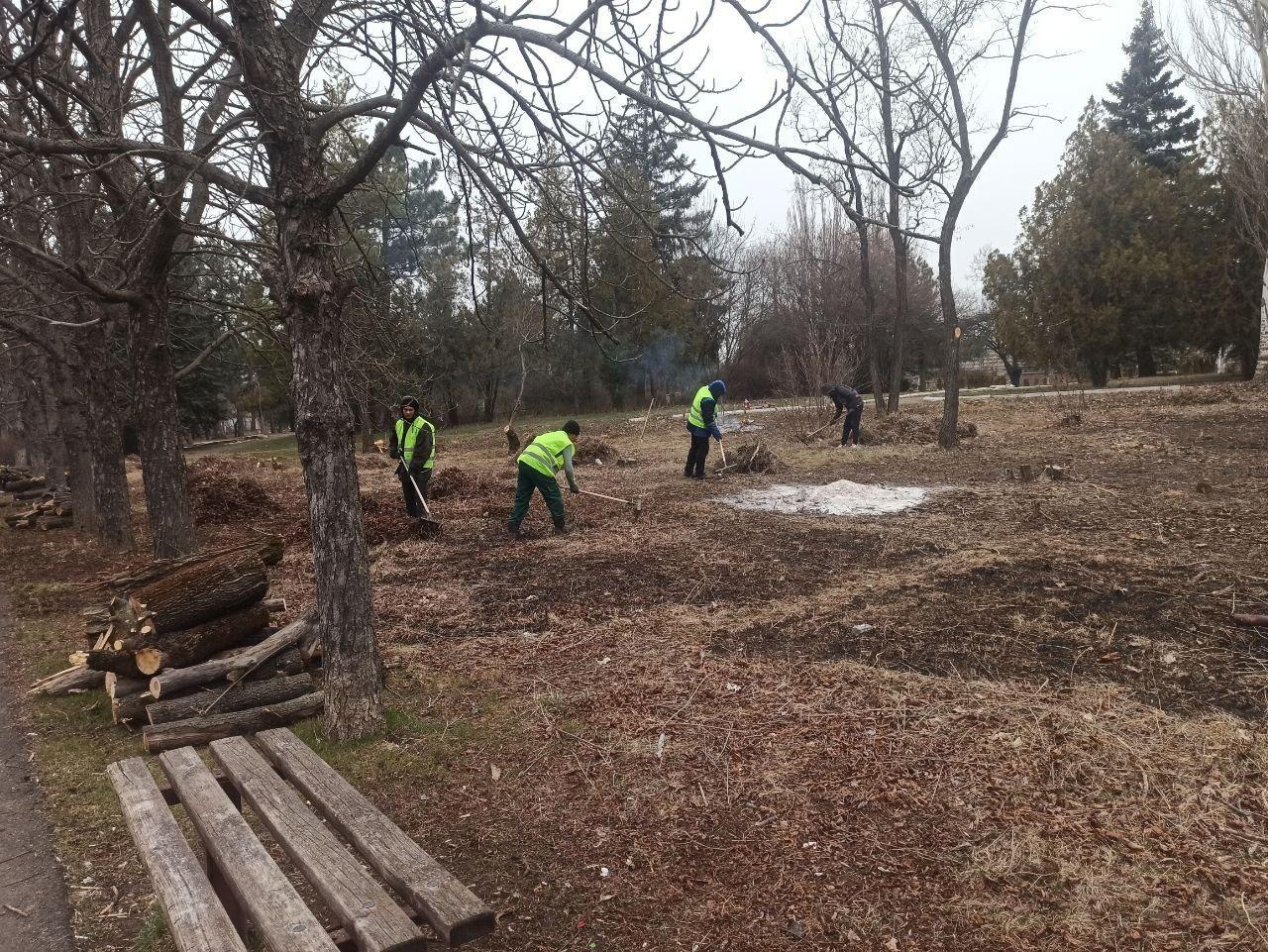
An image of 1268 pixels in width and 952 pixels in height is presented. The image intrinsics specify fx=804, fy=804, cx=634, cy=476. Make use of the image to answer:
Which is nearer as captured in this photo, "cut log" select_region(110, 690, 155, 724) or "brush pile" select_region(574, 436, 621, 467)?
"cut log" select_region(110, 690, 155, 724)

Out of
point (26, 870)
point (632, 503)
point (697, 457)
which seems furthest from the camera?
point (697, 457)

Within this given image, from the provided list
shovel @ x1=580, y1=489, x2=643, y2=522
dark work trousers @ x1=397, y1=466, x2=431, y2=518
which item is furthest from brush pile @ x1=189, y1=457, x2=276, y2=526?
shovel @ x1=580, y1=489, x2=643, y2=522

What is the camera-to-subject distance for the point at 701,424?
12.9m

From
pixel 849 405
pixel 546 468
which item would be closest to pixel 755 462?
pixel 849 405

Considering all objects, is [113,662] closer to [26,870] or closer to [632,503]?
[26,870]

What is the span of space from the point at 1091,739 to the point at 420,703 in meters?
3.47

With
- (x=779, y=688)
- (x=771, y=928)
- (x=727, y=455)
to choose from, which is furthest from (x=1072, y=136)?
(x=771, y=928)

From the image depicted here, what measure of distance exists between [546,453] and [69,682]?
4933mm

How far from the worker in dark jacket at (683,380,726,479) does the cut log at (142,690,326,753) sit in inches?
338

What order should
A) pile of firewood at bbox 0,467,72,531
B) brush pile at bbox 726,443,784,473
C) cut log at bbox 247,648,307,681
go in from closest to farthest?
cut log at bbox 247,648,307,681
pile of firewood at bbox 0,467,72,531
brush pile at bbox 726,443,784,473

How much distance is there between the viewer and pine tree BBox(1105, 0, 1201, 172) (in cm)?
2975

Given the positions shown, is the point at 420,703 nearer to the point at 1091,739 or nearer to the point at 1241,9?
the point at 1091,739

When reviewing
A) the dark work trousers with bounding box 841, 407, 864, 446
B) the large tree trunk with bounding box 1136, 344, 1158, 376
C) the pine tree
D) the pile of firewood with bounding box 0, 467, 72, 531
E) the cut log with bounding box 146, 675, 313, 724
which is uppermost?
the pine tree

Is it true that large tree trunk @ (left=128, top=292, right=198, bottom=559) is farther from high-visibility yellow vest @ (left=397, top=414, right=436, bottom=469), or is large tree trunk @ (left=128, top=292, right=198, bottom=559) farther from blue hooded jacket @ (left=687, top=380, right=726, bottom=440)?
blue hooded jacket @ (left=687, top=380, right=726, bottom=440)
